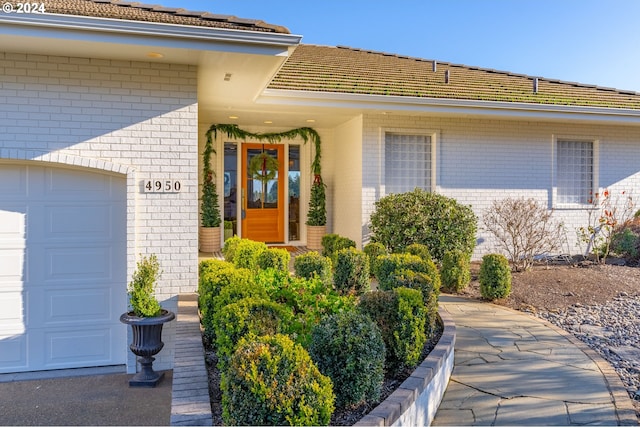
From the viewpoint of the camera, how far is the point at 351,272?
6.32m

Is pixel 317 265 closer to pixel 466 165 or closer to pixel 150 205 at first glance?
pixel 150 205

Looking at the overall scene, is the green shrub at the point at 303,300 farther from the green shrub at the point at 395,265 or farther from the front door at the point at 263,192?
the front door at the point at 263,192

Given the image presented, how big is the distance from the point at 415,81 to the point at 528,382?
7.43 metres

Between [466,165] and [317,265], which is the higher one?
[466,165]

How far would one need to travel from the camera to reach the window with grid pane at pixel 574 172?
10.5 m

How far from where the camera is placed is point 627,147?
10.8 meters

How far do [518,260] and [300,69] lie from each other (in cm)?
583

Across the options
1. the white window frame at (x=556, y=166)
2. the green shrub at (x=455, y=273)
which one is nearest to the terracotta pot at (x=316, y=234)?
the green shrub at (x=455, y=273)

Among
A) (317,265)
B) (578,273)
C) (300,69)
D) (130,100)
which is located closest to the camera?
(130,100)

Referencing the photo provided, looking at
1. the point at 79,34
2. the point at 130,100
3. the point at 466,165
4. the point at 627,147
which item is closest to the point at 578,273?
the point at 466,165

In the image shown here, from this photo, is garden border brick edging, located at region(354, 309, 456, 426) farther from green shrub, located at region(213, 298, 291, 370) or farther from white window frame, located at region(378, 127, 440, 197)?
white window frame, located at region(378, 127, 440, 197)

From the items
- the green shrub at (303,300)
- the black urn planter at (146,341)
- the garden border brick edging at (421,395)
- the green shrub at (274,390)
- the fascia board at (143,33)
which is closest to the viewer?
the green shrub at (274,390)

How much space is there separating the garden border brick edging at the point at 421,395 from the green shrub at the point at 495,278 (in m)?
2.58

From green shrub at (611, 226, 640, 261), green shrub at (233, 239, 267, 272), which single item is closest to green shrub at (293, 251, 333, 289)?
green shrub at (233, 239, 267, 272)
